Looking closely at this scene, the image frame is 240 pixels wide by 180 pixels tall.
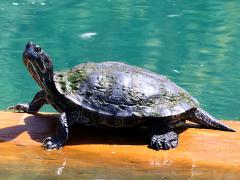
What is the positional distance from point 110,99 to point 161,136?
1.10 feet

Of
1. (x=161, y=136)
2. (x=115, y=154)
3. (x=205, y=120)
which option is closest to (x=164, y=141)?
(x=161, y=136)

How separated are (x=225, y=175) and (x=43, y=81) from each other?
1.09 metres

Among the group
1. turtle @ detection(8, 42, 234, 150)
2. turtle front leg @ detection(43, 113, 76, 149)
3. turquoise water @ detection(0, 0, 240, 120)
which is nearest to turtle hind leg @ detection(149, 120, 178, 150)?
turtle @ detection(8, 42, 234, 150)

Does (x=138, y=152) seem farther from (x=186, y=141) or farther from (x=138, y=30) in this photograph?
(x=138, y=30)

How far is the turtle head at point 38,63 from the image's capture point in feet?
10.4

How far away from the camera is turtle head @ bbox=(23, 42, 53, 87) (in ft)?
10.4

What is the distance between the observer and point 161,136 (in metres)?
3.15

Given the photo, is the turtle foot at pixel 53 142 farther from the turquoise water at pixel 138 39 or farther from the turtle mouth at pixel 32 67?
the turquoise water at pixel 138 39

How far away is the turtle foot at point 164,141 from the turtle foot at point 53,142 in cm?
48

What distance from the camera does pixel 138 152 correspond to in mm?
3066

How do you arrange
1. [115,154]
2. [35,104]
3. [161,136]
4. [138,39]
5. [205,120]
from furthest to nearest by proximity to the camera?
1. [138,39]
2. [35,104]
3. [205,120]
4. [161,136]
5. [115,154]

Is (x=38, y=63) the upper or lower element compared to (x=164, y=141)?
upper

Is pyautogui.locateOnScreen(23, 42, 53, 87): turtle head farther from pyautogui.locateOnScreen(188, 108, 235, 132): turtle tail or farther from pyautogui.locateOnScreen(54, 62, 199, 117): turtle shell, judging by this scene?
pyautogui.locateOnScreen(188, 108, 235, 132): turtle tail

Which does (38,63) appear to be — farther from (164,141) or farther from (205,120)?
(205,120)
